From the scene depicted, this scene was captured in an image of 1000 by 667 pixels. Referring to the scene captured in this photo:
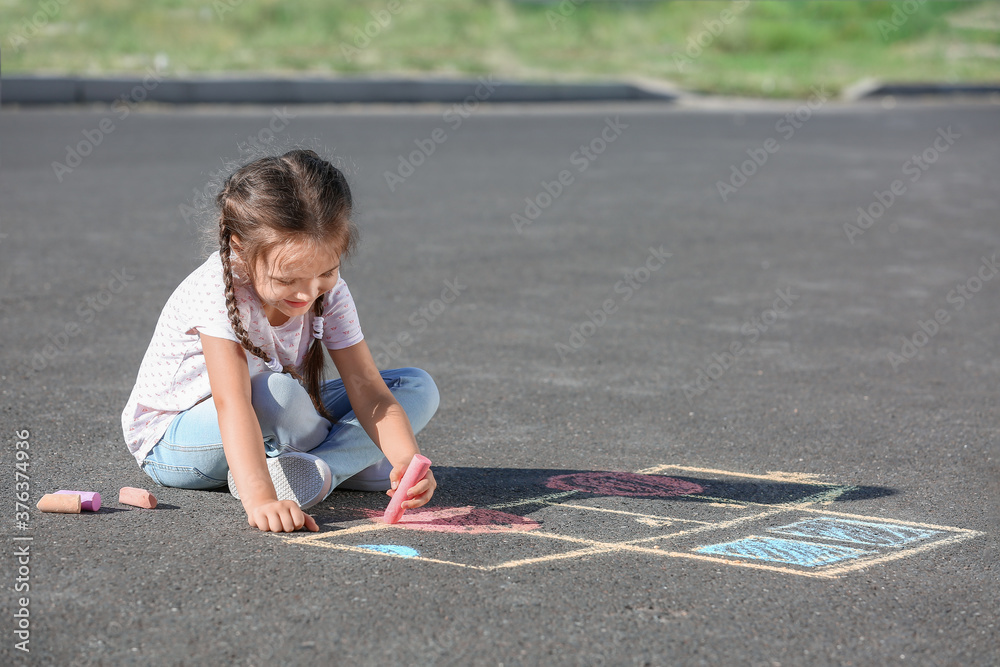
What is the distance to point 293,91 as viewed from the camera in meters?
16.8

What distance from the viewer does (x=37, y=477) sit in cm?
333

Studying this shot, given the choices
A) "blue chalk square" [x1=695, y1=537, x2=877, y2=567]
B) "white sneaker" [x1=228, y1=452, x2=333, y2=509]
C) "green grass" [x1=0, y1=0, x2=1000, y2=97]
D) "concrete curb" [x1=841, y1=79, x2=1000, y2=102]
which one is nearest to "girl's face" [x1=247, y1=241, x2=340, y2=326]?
"white sneaker" [x1=228, y1=452, x2=333, y2=509]

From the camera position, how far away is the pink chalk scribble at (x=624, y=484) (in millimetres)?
3363

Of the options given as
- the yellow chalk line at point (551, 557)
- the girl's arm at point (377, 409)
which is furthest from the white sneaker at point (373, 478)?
the yellow chalk line at point (551, 557)

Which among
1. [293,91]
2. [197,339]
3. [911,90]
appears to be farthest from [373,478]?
[911,90]

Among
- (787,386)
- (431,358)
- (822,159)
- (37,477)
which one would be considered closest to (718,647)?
(37,477)

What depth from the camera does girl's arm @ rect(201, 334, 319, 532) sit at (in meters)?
2.86

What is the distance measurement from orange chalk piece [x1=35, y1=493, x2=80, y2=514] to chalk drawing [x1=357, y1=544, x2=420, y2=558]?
2.67 feet

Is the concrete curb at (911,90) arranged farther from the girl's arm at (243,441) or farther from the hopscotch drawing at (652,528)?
the girl's arm at (243,441)

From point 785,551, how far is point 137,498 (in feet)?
5.72

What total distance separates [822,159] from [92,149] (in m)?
7.91

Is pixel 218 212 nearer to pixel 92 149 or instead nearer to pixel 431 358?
pixel 431 358

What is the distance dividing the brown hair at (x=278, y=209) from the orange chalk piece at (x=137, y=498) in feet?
1.66

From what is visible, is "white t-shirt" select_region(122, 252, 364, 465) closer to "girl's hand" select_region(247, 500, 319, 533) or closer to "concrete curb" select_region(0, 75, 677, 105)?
"girl's hand" select_region(247, 500, 319, 533)
